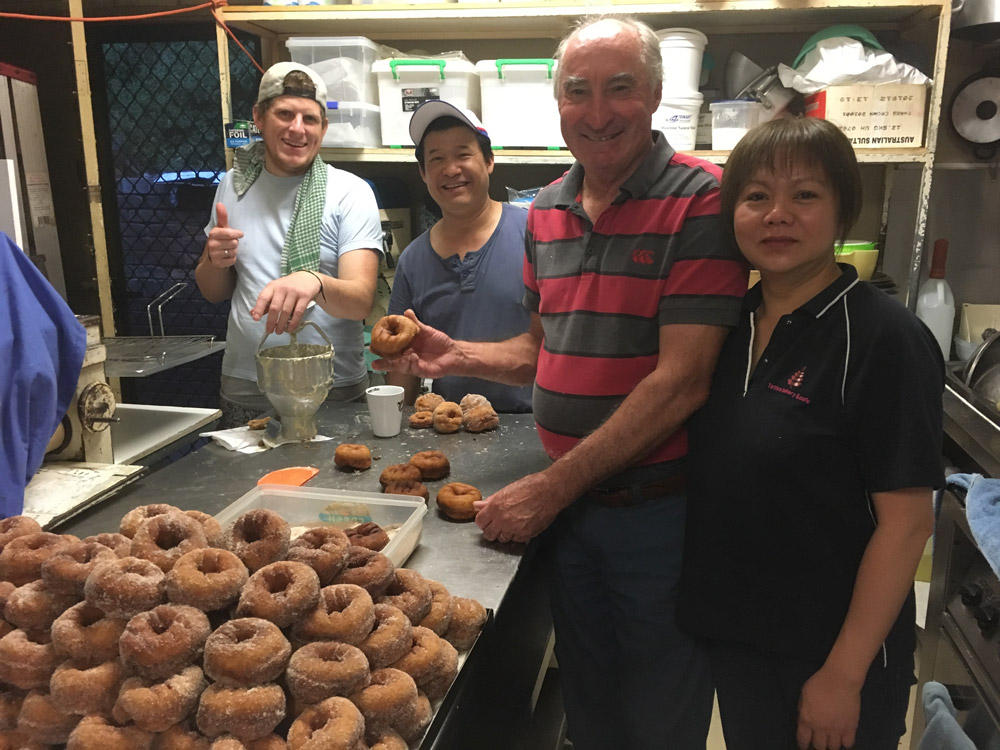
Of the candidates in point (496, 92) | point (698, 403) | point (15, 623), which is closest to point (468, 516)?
point (698, 403)

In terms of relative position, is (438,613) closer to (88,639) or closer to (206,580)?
(206,580)

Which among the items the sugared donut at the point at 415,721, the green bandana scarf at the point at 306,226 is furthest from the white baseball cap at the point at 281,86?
the sugared donut at the point at 415,721

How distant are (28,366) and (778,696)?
1.49 meters

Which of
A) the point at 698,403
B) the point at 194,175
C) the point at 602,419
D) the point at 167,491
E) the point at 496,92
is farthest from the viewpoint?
the point at 194,175

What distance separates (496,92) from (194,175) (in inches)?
65.1

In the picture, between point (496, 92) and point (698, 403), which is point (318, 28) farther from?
point (698, 403)

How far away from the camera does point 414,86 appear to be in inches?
106

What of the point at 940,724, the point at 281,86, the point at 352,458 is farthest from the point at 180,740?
the point at 281,86

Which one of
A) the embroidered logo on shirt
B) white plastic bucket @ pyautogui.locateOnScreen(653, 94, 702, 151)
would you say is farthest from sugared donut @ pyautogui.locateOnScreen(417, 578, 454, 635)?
A: white plastic bucket @ pyautogui.locateOnScreen(653, 94, 702, 151)

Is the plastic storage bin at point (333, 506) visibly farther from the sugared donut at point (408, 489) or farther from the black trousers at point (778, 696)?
the black trousers at point (778, 696)

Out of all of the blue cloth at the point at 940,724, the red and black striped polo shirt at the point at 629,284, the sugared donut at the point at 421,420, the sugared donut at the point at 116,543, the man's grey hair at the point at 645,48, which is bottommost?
the blue cloth at the point at 940,724

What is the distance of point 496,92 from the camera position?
2.63 meters

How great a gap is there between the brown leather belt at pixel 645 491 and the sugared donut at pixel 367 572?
0.55m

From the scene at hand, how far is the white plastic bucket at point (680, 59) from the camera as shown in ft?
8.07
